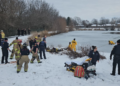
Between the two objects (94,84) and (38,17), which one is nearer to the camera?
(94,84)

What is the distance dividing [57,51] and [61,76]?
573 centimetres

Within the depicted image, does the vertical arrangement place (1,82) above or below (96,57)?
below

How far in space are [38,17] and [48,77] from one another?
3797cm

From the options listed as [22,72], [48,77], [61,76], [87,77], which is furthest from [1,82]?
[87,77]

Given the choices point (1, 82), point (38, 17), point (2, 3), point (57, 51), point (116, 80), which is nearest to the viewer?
point (1, 82)

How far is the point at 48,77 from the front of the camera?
→ 17.1 feet

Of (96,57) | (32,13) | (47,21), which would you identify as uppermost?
(32,13)

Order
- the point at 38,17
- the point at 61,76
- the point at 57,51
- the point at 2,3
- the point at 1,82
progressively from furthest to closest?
the point at 38,17
the point at 2,3
the point at 57,51
the point at 61,76
the point at 1,82

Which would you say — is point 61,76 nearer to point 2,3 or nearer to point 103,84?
point 103,84

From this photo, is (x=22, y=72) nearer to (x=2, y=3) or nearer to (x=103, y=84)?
(x=103, y=84)

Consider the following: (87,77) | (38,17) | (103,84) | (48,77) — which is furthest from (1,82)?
(38,17)

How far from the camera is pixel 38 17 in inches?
1619

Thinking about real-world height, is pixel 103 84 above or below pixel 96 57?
below

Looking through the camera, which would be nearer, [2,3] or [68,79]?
[68,79]
